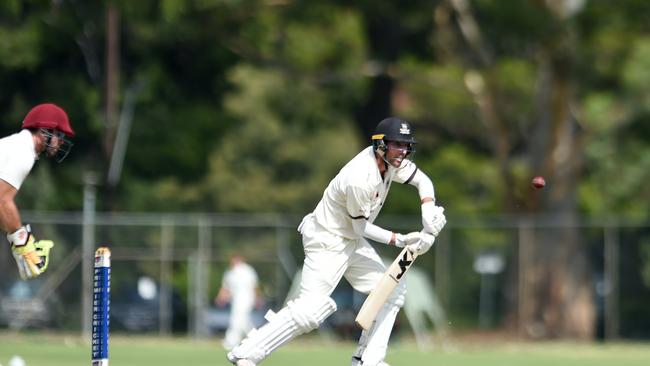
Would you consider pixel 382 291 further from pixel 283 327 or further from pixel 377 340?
pixel 283 327

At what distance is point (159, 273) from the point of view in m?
29.8

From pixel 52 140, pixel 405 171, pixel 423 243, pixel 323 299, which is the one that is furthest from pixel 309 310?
pixel 52 140

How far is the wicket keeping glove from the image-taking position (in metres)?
11.0

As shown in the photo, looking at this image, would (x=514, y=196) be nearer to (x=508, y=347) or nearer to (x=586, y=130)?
(x=586, y=130)

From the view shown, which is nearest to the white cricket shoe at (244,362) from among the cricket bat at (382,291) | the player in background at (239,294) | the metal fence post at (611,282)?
the cricket bat at (382,291)

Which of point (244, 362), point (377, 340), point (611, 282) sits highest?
point (611, 282)

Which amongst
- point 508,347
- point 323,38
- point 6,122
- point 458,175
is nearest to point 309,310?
point 508,347

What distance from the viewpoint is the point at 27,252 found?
36.0 feet

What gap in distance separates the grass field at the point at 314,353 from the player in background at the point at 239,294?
55 cm

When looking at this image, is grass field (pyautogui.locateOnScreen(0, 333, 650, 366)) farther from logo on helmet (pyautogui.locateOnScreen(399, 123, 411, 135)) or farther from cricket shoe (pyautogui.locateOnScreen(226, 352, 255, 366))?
logo on helmet (pyautogui.locateOnScreen(399, 123, 411, 135))

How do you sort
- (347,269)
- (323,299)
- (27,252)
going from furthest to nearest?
1. (347,269)
2. (323,299)
3. (27,252)

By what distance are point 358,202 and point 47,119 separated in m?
2.58

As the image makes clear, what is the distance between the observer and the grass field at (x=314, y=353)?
20078 millimetres

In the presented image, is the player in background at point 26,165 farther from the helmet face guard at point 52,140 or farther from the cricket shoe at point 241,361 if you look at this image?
the cricket shoe at point 241,361
